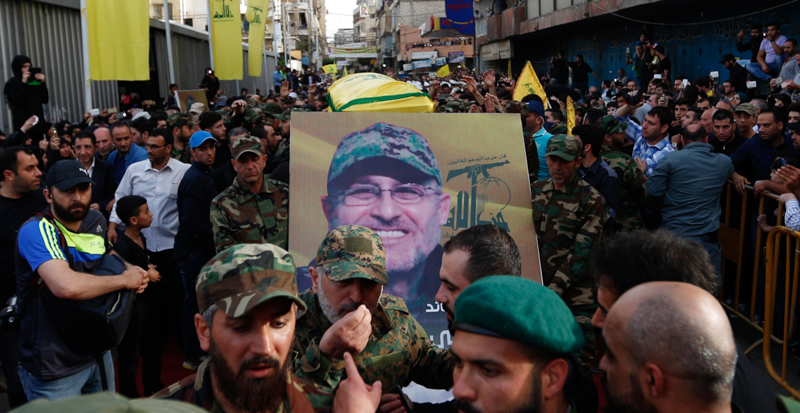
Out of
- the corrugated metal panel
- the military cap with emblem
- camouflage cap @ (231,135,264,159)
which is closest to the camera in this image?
the military cap with emblem

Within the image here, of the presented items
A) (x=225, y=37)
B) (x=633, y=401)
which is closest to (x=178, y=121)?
(x=633, y=401)

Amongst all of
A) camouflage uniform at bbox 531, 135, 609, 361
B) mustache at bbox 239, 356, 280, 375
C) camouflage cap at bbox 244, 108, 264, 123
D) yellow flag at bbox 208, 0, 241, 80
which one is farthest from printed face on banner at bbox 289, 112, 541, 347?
yellow flag at bbox 208, 0, 241, 80

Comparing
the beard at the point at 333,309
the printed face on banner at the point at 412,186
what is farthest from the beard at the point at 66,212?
the beard at the point at 333,309

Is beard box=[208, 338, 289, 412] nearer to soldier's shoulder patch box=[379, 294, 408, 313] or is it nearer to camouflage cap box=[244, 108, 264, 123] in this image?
soldier's shoulder patch box=[379, 294, 408, 313]

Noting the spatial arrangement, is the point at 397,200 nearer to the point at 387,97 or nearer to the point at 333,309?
the point at 387,97

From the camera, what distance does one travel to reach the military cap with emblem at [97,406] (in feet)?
2.64

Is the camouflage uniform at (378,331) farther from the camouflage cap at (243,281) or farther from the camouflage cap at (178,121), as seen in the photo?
the camouflage cap at (178,121)

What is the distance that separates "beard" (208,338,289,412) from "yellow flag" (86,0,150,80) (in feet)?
23.9

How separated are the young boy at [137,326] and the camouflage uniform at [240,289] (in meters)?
2.68

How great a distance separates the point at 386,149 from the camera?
4.20 m

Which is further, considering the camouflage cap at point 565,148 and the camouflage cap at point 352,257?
the camouflage cap at point 565,148

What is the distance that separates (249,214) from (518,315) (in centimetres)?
286

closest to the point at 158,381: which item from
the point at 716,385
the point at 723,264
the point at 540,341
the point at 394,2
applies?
the point at 540,341

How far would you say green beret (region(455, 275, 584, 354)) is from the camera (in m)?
1.67
